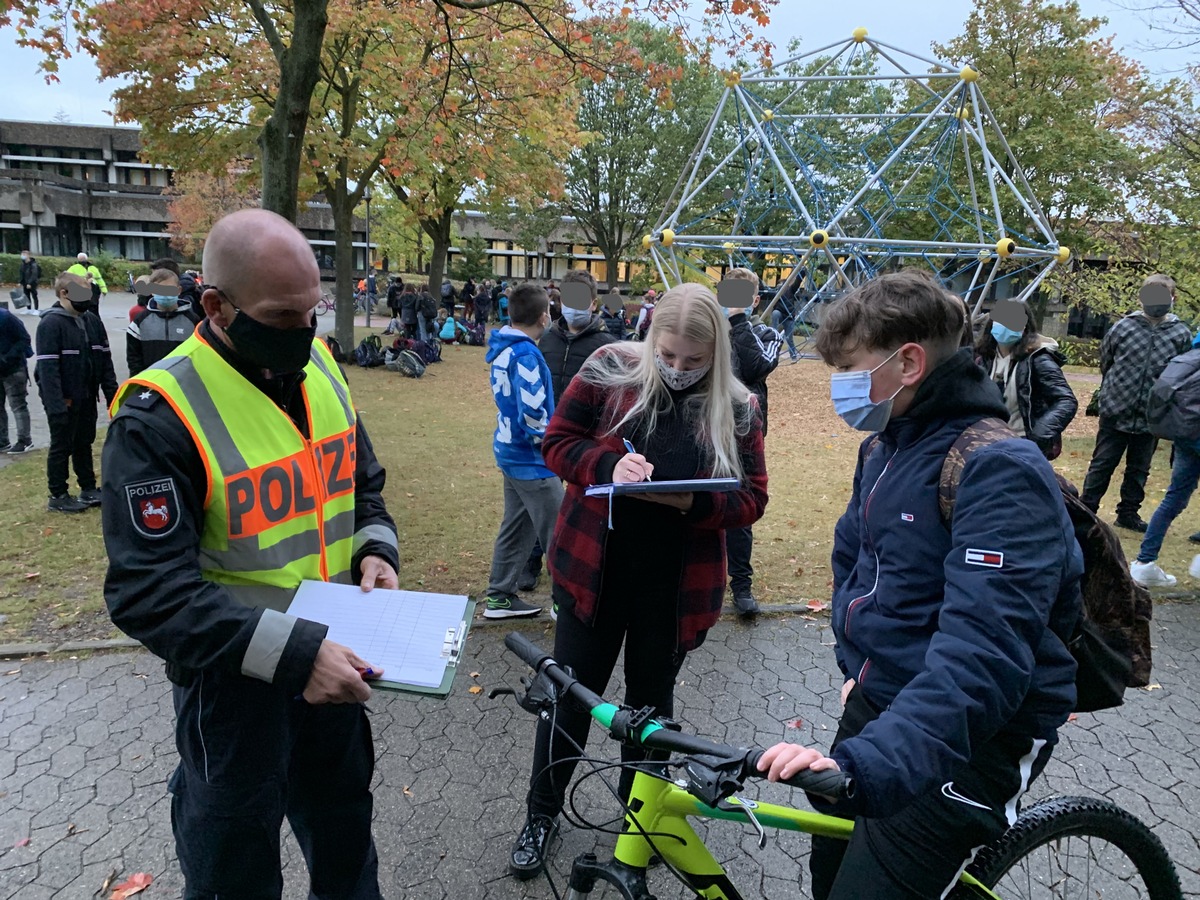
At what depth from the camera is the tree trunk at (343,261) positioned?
1680cm

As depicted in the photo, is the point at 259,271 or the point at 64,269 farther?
the point at 64,269

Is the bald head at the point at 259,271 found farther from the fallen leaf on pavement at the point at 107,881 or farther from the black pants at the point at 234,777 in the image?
the fallen leaf on pavement at the point at 107,881

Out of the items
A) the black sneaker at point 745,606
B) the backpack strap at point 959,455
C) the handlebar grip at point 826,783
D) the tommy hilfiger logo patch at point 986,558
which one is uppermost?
the backpack strap at point 959,455

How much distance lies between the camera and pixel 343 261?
17.1 meters

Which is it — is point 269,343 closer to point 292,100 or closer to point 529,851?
point 529,851

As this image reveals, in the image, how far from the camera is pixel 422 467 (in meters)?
8.80

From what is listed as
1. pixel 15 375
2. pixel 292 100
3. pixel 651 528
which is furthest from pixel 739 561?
pixel 15 375

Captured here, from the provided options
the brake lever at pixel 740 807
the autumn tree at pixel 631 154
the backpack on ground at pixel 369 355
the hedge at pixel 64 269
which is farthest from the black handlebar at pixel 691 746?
the hedge at pixel 64 269

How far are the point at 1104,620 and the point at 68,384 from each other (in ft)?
25.8

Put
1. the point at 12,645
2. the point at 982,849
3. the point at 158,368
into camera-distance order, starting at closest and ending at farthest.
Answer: the point at 158,368, the point at 982,849, the point at 12,645

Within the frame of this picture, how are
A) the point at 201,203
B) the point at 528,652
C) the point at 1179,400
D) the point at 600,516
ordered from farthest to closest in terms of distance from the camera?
1. the point at 201,203
2. the point at 1179,400
3. the point at 600,516
4. the point at 528,652

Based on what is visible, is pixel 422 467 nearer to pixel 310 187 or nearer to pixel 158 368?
pixel 158 368

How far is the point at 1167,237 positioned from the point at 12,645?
13644 millimetres

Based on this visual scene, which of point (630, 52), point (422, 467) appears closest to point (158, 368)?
point (422, 467)
